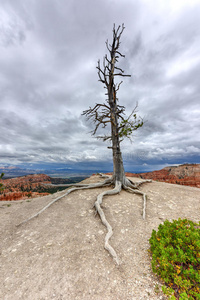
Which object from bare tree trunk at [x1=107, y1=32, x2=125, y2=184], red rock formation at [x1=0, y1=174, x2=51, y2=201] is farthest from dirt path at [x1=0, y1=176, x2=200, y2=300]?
red rock formation at [x1=0, y1=174, x2=51, y2=201]

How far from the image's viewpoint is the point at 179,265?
12.6 ft

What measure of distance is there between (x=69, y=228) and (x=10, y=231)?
10.8ft

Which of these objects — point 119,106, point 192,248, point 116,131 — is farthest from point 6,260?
point 119,106

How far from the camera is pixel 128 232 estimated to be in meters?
5.99

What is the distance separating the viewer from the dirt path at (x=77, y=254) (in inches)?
135

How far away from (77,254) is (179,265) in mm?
3542

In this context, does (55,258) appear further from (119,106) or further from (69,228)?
(119,106)

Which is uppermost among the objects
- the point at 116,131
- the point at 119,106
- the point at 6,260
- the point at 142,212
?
the point at 119,106

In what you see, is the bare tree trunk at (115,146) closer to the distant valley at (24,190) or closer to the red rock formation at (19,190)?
the distant valley at (24,190)

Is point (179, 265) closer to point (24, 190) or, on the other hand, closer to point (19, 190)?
point (24, 190)

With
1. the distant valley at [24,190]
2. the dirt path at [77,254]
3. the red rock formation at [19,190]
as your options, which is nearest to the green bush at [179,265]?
the dirt path at [77,254]

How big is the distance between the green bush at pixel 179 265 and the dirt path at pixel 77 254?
0.41 meters

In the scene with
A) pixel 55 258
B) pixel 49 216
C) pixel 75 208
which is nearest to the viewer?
pixel 55 258

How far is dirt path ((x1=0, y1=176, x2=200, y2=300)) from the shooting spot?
11.2ft
